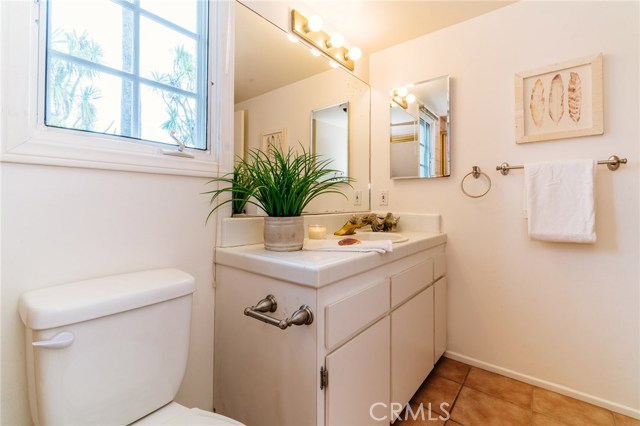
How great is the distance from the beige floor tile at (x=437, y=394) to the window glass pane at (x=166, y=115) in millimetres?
1607

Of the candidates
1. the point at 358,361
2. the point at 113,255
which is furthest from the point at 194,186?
the point at 358,361

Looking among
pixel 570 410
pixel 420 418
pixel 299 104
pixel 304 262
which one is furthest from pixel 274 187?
pixel 570 410

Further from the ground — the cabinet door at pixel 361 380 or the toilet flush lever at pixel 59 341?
the toilet flush lever at pixel 59 341

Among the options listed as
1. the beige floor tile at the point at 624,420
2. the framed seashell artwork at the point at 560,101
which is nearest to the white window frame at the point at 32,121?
the framed seashell artwork at the point at 560,101

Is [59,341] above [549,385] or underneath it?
above

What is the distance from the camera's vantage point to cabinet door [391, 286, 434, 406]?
117 centimetres

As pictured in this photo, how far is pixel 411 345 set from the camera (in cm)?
129

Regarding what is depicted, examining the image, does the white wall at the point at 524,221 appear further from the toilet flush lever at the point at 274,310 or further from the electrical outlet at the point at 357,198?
the toilet flush lever at the point at 274,310

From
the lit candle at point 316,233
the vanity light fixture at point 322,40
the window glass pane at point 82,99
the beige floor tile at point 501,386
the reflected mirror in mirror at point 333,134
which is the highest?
the vanity light fixture at point 322,40

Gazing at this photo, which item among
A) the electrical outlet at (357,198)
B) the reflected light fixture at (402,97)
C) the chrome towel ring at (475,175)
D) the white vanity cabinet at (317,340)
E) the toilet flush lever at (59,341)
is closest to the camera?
the toilet flush lever at (59,341)

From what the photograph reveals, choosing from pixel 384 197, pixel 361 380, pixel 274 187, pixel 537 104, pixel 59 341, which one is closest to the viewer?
pixel 59 341

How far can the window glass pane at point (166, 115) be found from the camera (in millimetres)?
993

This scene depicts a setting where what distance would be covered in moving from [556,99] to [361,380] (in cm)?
162

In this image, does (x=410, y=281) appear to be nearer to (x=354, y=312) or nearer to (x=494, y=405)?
(x=354, y=312)
